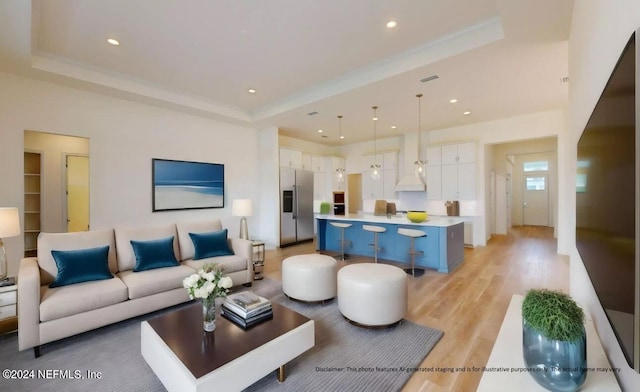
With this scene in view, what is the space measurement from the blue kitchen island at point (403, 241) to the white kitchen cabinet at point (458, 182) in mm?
1748

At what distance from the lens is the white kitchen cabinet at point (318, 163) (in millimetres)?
7904

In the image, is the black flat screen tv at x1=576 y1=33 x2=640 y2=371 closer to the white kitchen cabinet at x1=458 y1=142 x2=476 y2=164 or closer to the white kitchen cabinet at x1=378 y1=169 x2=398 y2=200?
the white kitchen cabinet at x1=458 y1=142 x2=476 y2=164

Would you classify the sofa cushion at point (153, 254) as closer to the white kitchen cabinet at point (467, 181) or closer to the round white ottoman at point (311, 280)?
the round white ottoman at point (311, 280)

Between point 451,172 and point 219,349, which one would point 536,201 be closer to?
point 451,172

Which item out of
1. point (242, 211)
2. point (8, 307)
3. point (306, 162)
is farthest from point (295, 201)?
point (8, 307)

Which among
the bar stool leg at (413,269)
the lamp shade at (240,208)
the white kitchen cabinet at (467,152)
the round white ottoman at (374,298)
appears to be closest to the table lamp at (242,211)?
the lamp shade at (240,208)

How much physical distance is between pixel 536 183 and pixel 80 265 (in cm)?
1281

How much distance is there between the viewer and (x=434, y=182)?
272 inches

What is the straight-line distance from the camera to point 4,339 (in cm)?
244

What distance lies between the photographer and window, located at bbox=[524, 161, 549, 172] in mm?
9688

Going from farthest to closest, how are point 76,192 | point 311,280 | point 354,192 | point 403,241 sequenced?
point 354,192
point 76,192
point 403,241
point 311,280

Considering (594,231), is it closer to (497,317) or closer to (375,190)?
(497,317)

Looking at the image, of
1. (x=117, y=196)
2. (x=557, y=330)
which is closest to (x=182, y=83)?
(x=117, y=196)

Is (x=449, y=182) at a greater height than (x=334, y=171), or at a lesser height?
lesser
